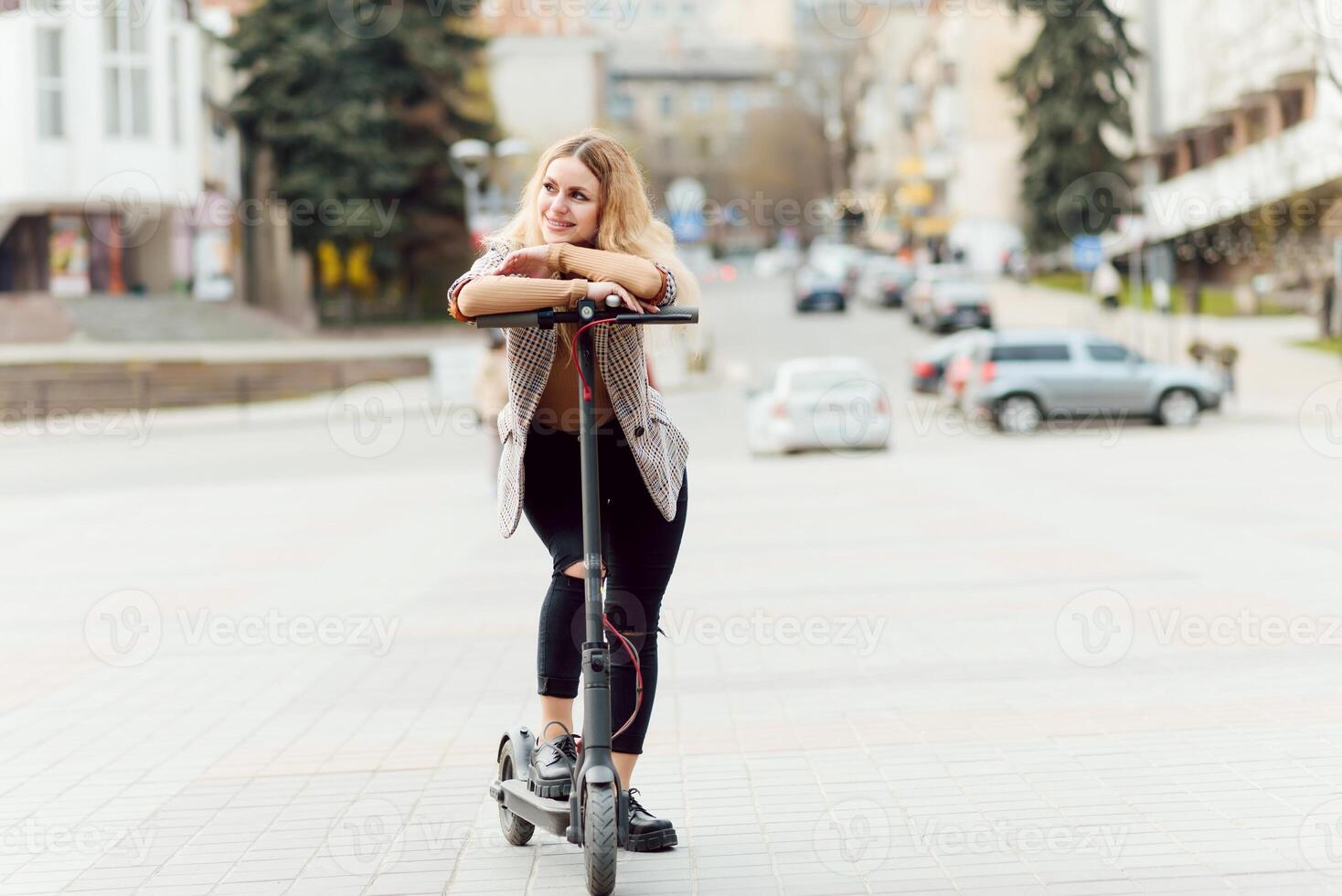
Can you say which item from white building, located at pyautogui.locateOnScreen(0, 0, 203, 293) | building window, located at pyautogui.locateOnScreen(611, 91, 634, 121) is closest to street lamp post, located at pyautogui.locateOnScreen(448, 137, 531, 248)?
white building, located at pyautogui.locateOnScreen(0, 0, 203, 293)

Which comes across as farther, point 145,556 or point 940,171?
point 940,171

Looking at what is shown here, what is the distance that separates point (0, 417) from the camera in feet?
118

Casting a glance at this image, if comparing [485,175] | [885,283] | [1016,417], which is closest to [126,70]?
[485,175]

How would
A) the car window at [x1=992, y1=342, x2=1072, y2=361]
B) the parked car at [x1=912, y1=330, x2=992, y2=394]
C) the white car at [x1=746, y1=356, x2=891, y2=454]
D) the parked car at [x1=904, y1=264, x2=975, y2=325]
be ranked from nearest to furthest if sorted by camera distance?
the white car at [x1=746, y1=356, x2=891, y2=454]
the car window at [x1=992, y1=342, x2=1072, y2=361]
the parked car at [x1=912, y1=330, x2=992, y2=394]
the parked car at [x1=904, y1=264, x2=975, y2=325]

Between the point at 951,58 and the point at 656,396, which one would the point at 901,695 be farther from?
the point at 951,58

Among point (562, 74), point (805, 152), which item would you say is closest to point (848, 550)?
point (562, 74)

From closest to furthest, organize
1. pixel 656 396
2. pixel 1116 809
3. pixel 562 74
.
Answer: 1. pixel 656 396
2. pixel 1116 809
3. pixel 562 74

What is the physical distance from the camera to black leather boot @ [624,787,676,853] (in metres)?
4.51

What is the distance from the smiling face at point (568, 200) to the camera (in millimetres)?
4289

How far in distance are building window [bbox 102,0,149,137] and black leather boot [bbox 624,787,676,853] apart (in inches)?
1846

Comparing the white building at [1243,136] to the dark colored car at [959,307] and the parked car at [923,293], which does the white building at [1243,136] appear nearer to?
the dark colored car at [959,307]

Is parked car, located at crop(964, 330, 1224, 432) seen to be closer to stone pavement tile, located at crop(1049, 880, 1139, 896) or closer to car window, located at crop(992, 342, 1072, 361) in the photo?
car window, located at crop(992, 342, 1072, 361)

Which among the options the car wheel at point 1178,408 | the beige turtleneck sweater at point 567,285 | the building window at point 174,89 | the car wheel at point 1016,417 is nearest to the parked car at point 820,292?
the building window at point 174,89

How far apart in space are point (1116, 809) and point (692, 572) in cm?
639
